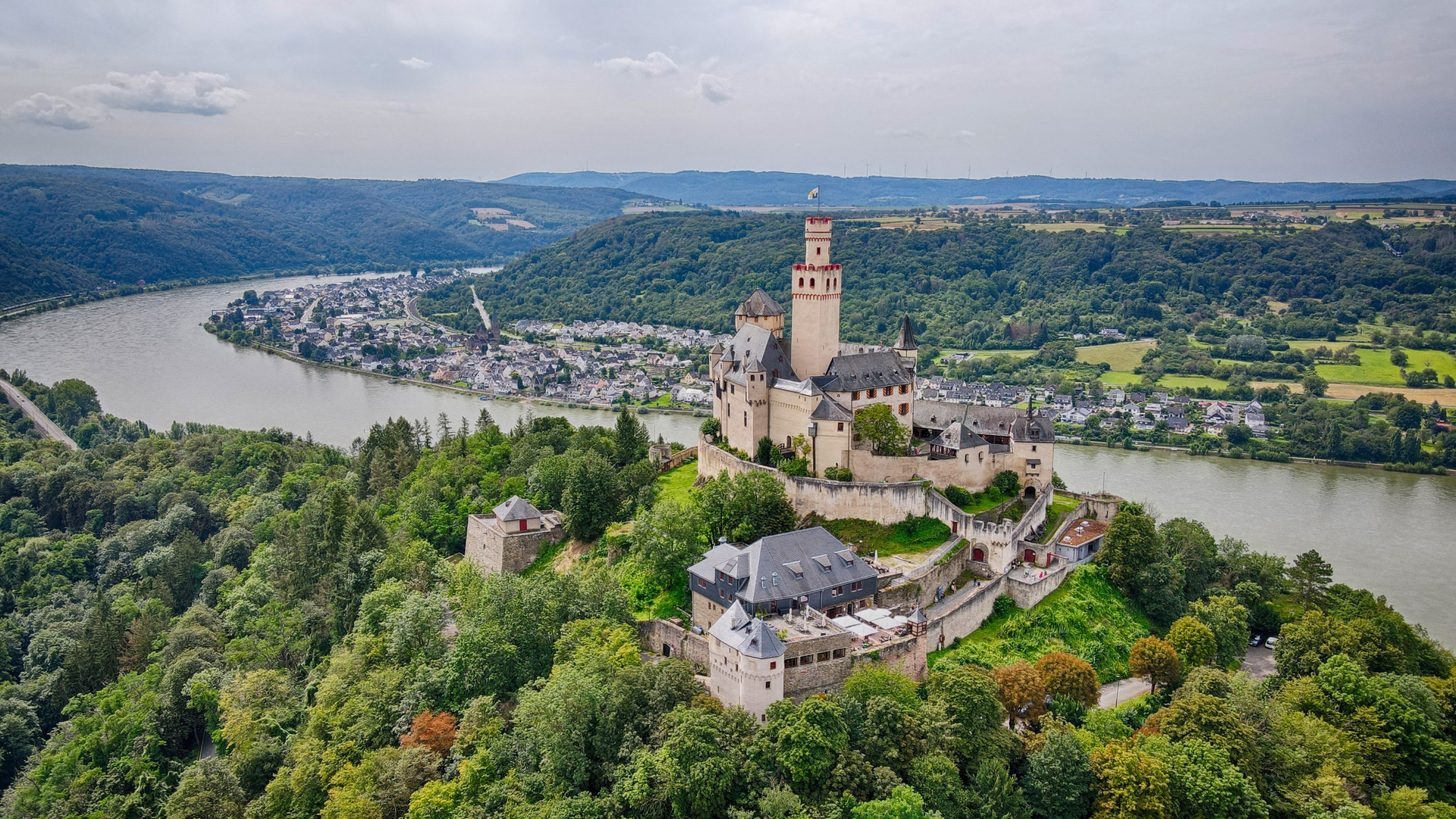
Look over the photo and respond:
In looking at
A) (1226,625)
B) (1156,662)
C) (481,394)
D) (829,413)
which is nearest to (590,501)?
(829,413)

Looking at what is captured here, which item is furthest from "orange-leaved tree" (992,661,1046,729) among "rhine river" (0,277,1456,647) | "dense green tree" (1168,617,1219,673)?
"rhine river" (0,277,1456,647)

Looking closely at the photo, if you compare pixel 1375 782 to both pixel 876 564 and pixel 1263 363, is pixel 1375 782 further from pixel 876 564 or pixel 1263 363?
pixel 1263 363

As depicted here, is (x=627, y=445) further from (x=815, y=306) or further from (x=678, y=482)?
(x=815, y=306)

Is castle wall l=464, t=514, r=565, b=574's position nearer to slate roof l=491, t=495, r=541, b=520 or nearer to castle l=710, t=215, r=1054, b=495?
slate roof l=491, t=495, r=541, b=520

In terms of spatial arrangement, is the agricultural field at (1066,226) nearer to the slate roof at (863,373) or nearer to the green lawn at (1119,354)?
the green lawn at (1119,354)

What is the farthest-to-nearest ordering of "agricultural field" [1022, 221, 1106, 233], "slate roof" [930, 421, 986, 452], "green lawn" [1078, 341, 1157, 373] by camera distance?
"agricultural field" [1022, 221, 1106, 233], "green lawn" [1078, 341, 1157, 373], "slate roof" [930, 421, 986, 452]

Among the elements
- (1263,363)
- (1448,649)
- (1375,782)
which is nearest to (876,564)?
(1375,782)

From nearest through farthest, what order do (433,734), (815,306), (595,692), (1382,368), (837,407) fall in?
(595,692) < (433,734) < (837,407) < (815,306) < (1382,368)
